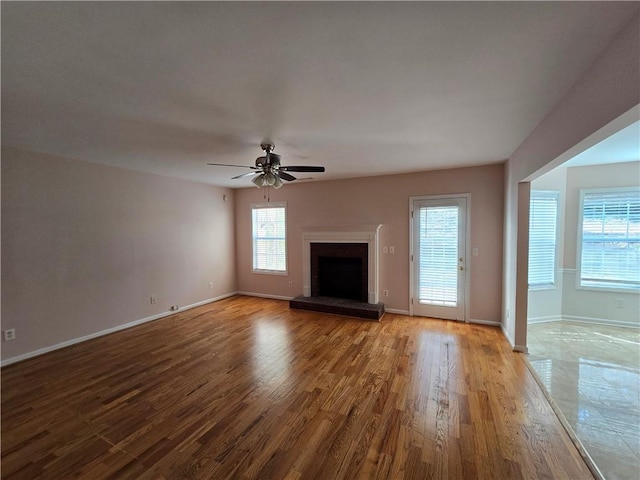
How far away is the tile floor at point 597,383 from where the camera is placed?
185 cm

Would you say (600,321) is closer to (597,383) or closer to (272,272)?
(597,383)

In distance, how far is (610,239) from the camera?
415 centimetres

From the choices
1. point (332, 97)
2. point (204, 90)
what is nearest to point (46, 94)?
point (204, 90)

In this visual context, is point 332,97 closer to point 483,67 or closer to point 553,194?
point 483,67

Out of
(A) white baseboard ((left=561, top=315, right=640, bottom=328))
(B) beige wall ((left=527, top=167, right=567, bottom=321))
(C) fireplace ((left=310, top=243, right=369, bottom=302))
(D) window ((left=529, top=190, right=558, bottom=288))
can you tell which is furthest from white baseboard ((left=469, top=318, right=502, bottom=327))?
(C) fireplace ((left=310, top=243, right=369, bottom=302))

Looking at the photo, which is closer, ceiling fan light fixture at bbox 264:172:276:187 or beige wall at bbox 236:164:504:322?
ceiling fan light fixture at bbox 264:172:276:187

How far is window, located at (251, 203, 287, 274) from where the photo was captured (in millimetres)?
5828

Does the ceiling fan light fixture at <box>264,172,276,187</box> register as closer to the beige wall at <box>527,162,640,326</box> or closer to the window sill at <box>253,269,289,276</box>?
the window sill at <box>253,269,289,276</box>

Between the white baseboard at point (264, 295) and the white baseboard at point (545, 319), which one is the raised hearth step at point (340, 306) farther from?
the white baseboard at point (545, 319)

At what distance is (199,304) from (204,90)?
15.0 ft

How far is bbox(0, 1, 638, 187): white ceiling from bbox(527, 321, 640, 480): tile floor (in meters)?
2.54

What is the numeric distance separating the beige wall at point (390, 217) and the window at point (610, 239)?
1.51 meters

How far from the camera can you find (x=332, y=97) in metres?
1.99

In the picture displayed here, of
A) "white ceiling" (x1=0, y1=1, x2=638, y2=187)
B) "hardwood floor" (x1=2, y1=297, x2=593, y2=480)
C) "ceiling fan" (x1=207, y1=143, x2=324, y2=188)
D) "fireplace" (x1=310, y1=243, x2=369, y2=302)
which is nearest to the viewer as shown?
"white ceiling" (x1=0, y1=1, x2=638, y2=187)
